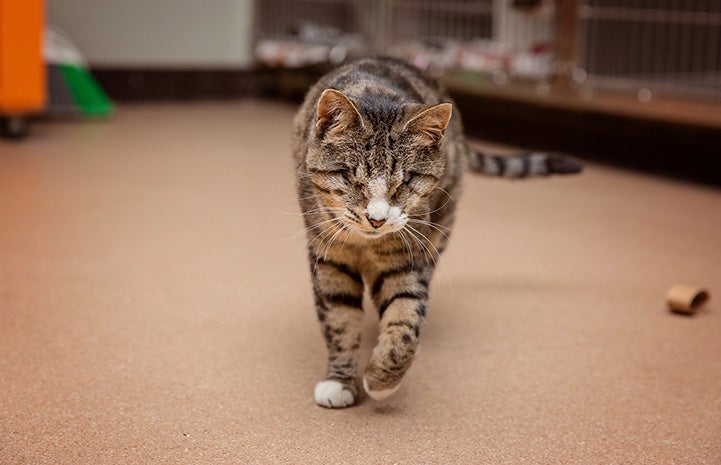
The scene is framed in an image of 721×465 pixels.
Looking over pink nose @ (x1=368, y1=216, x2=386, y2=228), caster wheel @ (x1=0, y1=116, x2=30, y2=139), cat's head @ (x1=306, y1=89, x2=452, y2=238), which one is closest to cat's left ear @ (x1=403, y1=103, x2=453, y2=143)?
cat's head @ (x1=306, y1=89, x2=452, y2=238)

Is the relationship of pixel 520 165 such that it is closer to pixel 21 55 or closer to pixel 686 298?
pixel 686 298

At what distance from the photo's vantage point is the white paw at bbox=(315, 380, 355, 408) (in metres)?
1.43

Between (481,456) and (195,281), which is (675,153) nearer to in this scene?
(195,281)

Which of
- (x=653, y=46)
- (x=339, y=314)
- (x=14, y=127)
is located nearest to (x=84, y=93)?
(x=14, y=127)

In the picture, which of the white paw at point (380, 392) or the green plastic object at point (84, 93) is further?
the green plastic object at point (84, 93)

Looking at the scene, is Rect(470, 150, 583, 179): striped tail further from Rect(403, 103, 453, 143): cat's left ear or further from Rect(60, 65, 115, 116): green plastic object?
Rect(60, 65, 115, 116): green plastic object

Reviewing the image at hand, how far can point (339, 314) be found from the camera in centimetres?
150

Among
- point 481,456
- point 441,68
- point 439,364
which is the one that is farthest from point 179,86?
point 481,456

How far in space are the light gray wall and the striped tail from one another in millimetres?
3712

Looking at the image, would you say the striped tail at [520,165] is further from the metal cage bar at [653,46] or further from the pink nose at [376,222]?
the metal cage bar at [653,46]

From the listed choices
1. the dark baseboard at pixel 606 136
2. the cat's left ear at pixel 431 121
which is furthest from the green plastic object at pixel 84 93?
the cat's left ear at pixel 431 121

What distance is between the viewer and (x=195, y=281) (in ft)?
6.82

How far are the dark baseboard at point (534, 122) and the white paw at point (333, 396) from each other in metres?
2.40

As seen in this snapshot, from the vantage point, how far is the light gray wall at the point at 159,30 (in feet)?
16.3
